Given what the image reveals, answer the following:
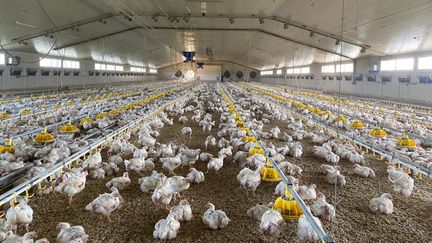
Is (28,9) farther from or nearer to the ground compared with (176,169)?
farther from the ground

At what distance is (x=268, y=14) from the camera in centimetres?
1574

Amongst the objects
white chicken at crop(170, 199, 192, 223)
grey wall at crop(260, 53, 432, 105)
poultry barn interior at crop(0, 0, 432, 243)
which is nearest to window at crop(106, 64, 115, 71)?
poultry barn interior at crop(0, 0, 432, 243)

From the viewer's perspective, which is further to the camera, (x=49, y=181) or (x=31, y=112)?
(x=31, y=112)

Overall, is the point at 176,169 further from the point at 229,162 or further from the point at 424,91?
the point at 424,91

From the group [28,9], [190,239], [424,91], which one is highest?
[28,9]

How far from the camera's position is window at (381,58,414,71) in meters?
16.3

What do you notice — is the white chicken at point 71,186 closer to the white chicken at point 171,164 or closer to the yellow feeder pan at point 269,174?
the white chicken at point 171,164

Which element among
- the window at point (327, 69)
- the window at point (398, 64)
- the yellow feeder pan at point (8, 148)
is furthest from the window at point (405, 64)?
the yellow feeder pan at point (8, 148)

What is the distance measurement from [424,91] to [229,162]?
13.3 meters

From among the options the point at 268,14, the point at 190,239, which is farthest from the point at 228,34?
the point at 190,239

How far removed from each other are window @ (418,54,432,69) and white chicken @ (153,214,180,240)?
51.7 feet

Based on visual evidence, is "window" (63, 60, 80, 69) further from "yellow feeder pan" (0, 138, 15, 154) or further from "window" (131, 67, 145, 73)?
"yellow feeder pan" (0, 138, 15, 154)

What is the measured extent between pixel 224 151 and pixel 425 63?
1349 centimetres

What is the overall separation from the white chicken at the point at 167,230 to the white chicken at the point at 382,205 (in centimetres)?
244
